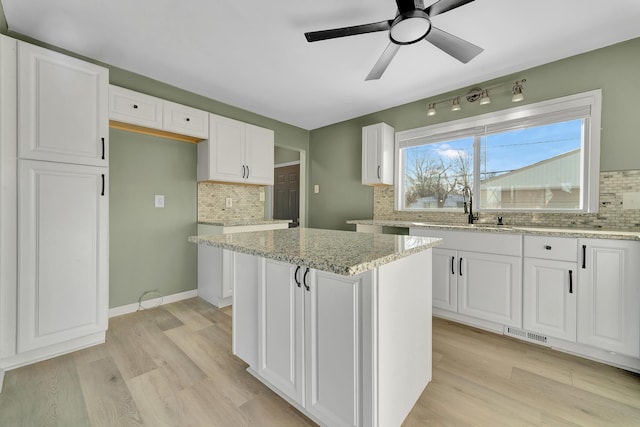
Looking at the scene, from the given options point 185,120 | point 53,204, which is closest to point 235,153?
point 185,120

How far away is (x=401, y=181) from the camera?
3.48 m

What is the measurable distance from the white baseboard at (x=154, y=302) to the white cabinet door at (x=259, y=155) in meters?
1.51

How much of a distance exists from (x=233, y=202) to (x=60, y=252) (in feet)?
6.10

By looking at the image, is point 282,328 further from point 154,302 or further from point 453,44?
point 154,302

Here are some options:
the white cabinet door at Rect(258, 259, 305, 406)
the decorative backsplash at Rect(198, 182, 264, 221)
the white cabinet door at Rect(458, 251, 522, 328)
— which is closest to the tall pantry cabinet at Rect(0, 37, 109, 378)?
the decorative backsplash at Rect(198, 182, 264, 221)

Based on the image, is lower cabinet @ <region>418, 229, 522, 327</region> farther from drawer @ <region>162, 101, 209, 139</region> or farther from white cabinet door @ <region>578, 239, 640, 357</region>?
drawer @ <region>162, 101, 209, 139</region>

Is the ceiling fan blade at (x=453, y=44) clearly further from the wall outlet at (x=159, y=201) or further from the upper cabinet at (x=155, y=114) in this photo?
the wall outlet at (x=159, y=201)

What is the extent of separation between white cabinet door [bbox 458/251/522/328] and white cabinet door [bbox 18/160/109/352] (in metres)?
2.99

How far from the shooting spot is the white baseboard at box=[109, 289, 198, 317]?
8.67ft

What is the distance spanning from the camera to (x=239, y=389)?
63.1 inches

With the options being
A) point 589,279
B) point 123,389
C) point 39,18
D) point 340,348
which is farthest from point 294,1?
point 589,279

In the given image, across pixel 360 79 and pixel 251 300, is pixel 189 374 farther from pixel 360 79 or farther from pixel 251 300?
pixel 360 79

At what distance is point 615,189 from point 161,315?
4.13 metres

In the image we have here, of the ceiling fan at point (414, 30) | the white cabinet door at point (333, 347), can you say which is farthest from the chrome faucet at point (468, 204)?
the white cabinet door at point (333, 347)
